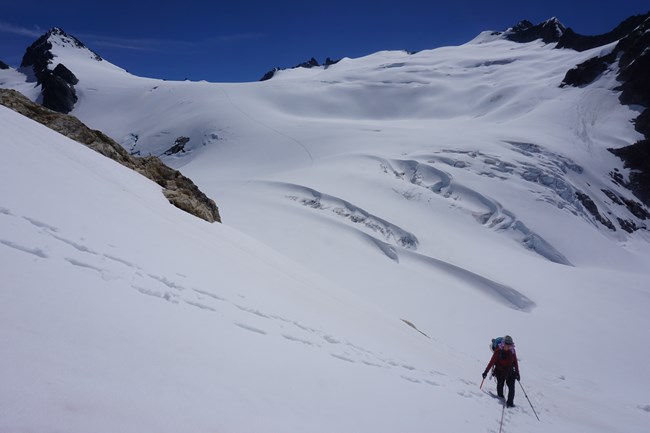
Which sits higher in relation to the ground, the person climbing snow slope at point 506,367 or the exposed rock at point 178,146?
the exposed rock at point 178,146

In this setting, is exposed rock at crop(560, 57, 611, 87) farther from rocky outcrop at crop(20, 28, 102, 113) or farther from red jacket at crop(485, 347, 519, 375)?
rocky outcrop at crop(20, 28, 102, 113)

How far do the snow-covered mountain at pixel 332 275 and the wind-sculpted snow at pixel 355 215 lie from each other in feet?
0.45

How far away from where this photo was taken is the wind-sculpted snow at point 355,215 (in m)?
19.3

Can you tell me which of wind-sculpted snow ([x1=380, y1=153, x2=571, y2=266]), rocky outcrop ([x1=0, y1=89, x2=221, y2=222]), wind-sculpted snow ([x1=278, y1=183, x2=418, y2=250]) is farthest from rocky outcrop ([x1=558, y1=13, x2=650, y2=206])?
rocky outcrop ([x1=0, y1=89, x2=221, y2=222])

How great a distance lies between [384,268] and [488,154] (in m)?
17.4

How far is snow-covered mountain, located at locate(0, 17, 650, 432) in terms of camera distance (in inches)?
116

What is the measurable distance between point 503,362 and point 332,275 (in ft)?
27.7

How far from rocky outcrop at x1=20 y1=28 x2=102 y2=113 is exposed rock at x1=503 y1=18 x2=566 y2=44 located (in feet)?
306

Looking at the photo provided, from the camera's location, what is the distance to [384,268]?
16688 mm

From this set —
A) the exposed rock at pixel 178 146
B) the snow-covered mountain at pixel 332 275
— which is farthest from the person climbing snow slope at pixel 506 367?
the exposed rock at pixel 178 146

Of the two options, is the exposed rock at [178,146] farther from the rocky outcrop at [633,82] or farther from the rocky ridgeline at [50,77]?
the rocky outcrop at [633,82]

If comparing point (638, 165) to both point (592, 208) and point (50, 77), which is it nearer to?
point (592, 208)

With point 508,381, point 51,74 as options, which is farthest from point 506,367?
point 51,74

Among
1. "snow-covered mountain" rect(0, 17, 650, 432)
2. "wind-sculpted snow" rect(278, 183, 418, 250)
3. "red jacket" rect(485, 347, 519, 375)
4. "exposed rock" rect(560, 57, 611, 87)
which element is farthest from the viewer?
"exposed rock" rect(560, 57, 611, 87)
